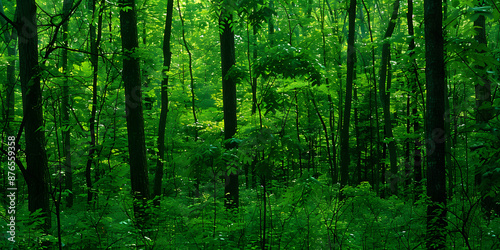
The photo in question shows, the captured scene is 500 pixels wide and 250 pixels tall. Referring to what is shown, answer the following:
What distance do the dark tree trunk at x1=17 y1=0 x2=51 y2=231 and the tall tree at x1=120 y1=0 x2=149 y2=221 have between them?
178 centimetres

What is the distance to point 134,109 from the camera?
7016 mm

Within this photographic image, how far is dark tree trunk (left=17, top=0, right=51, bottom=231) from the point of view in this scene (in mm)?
5051

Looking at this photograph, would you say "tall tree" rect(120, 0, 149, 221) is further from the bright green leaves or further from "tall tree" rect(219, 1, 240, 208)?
the bright green leaves

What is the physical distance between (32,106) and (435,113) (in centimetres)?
590

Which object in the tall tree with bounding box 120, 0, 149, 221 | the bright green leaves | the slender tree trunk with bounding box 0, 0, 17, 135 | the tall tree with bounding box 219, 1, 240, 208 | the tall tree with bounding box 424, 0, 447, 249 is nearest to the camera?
the bright green leaves

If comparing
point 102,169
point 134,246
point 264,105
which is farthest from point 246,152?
point 102,169

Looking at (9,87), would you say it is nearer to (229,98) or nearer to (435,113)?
(229,98)

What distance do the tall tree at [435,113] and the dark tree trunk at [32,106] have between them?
18.3 ft

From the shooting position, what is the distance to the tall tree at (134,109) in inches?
272

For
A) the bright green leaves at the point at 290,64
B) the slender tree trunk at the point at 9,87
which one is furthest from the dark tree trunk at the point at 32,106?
the bright green leaves at the point at 290,64

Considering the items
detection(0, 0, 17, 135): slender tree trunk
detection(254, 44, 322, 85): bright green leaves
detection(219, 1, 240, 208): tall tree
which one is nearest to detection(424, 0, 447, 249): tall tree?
detection(254, 44, 322, 85): bright green leaves

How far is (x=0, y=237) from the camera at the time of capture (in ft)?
13.4

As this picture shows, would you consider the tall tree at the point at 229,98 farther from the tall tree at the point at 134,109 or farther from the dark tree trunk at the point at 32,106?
the dark tree trunk at the point at 32,106

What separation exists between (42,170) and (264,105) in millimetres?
3581
